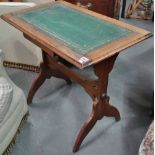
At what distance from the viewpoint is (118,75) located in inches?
88.6

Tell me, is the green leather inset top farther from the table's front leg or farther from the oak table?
the table's front leg

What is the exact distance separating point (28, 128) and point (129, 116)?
0.77 meters

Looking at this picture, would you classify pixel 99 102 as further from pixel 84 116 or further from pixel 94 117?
pixel 84 116

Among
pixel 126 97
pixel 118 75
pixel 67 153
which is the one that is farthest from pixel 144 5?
pixel 67 153

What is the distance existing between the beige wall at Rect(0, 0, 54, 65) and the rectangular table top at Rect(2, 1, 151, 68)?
532mm

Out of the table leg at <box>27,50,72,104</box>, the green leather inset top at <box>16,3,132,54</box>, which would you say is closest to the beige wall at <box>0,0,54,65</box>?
the table leg at <box>27,50,72,104</box>

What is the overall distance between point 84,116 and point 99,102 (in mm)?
373

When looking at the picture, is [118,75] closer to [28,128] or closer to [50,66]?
[50,66]

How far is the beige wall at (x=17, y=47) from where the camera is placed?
204 cm

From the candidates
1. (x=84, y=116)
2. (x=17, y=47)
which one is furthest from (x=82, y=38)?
(x=17, y=47)

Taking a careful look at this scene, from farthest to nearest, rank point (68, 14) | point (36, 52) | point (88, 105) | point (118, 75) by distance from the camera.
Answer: point (118, 75)
point (36, 52)
point (88, 105)
point (68, 14)

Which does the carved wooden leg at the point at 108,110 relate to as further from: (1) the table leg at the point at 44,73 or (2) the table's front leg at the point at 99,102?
(1) the table leg at the point at 44,73

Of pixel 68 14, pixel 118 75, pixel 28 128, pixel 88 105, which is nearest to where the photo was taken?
pixel 68 14

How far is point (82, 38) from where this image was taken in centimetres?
124
